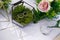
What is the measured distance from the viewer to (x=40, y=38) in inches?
42.0

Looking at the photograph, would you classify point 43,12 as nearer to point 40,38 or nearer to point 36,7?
point 36,7

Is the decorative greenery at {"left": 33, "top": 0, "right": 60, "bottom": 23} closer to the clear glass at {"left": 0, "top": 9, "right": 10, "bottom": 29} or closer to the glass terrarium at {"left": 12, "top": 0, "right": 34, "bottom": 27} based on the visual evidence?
the glass terrarium at {"left": 12, "top": 0, "right": 34, "bottom": 27}

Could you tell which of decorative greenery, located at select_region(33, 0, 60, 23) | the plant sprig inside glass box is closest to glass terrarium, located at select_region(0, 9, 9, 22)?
the plant sprig inside glass box

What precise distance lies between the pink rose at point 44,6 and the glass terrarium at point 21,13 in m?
0.10

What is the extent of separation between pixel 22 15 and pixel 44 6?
0.17 meters

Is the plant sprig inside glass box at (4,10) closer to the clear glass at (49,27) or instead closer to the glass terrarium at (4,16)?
the glass terrarium at (4,16)

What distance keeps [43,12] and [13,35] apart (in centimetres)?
25

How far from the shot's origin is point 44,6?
1050 millimetres

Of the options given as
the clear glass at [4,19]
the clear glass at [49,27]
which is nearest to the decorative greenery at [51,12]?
the clear glass at [49,27]

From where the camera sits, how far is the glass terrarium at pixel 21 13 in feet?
3.63

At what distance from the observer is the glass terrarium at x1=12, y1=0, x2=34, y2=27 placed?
1.11 meters

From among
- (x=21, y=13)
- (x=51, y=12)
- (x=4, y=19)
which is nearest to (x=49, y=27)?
(x=51, y=12)

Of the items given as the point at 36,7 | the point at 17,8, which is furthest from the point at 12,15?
the point at 36,7

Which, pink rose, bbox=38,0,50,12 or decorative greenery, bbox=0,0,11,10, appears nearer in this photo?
pink rose, bbox=38,0,50,12
